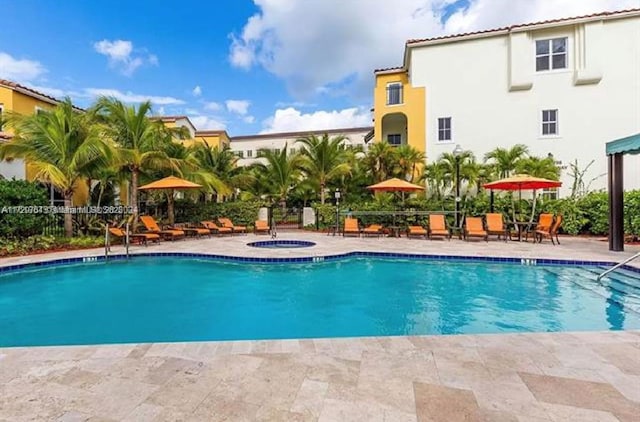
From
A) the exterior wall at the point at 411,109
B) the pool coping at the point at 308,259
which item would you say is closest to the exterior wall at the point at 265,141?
the exterior wall at the point at 411,109

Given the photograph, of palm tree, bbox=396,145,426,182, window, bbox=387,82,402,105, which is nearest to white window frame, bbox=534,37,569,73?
window, bbox=387,82,402,105

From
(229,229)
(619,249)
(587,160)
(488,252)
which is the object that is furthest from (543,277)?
(587,160)

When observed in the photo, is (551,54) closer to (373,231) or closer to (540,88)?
(540,88)

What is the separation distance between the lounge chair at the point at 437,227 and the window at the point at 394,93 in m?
8.99

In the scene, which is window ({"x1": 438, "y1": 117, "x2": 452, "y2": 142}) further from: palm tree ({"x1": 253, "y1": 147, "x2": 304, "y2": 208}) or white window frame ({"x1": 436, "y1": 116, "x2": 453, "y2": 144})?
palm tree ({"x1": 253, "y1": 147, "x2": 304, "y2": 208})

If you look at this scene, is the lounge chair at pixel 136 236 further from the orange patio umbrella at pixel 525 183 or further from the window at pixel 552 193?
the window at pixel 552 193

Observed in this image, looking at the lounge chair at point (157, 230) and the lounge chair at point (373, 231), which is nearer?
the lounge chair at point (157, 230)

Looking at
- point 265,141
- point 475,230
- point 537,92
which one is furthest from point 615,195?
point 265,141

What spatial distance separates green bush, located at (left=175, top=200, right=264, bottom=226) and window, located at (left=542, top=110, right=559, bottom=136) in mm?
14931

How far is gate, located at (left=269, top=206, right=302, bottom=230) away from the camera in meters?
20.2

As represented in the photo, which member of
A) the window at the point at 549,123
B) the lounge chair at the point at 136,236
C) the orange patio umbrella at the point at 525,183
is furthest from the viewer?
the window at the point at 549,123

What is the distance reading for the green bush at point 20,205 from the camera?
10.8 meters

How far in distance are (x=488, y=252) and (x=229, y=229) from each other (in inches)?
406

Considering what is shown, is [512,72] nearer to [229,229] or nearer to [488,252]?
[488,252]
